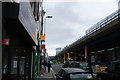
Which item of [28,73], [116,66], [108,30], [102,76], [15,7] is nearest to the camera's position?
[15,7]

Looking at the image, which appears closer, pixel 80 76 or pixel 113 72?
pixel 80 76

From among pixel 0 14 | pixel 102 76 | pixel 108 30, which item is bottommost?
pixel 102 76

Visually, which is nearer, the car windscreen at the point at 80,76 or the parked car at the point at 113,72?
the car windscreen at the point at 80,76

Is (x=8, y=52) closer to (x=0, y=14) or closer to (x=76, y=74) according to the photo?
(x=0, y=14)

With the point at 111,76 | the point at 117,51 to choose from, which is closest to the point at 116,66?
the point at 111,76

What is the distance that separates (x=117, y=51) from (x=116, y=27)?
26393 millimetres

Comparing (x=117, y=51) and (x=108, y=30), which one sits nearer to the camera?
(x=108, y=30)

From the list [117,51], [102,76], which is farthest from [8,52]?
[117,51]

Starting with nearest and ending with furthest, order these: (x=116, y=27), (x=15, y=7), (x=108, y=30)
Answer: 1. (x=15, y=7)
2. (x=116, y=27)
3. (x=108, y=30)

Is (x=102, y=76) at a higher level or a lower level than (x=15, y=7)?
lower

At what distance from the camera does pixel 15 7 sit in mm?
5426

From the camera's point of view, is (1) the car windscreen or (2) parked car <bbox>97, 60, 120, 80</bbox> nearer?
(1) the car windscreen

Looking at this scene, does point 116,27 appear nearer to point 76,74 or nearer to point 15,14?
point 76,74

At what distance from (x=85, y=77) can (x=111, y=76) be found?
3032 millimetres
